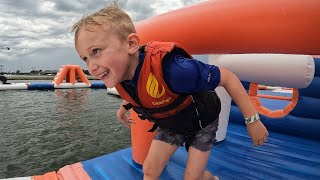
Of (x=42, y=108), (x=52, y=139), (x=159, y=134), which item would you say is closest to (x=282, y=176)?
(x=159, y=134)

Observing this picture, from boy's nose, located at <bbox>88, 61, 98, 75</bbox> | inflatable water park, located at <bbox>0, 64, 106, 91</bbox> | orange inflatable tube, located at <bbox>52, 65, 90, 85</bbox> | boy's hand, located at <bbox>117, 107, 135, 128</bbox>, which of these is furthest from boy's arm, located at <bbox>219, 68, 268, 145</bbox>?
orange inflatable tube, located at <bbox>52, 65, 90, 85</bbox>

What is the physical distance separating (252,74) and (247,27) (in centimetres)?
86

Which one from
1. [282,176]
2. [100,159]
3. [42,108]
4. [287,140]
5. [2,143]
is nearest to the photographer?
[282,176]

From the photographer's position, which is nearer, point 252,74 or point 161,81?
point 161,81

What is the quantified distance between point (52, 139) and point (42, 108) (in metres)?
3.29

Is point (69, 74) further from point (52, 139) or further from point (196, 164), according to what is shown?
point (196, 164)

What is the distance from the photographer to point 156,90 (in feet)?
4.16

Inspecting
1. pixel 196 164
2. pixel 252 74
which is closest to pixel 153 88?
pixel 196 164

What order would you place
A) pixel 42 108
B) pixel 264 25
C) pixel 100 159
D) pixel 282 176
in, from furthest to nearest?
pixel 42 108 < pixel 100 159 < pixel 282 176 < pixel 264 25

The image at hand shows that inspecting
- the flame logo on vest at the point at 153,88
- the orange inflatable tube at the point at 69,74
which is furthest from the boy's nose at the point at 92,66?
the orange inflatable tube at the point at 69,74

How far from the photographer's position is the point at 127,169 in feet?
6.35

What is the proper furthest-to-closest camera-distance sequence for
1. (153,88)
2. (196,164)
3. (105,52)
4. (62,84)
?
(62,84), (196,164), (153,88), (105,52)

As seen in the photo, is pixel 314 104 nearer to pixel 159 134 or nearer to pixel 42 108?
pixel 159 134

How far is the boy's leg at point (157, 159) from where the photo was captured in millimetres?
1437
